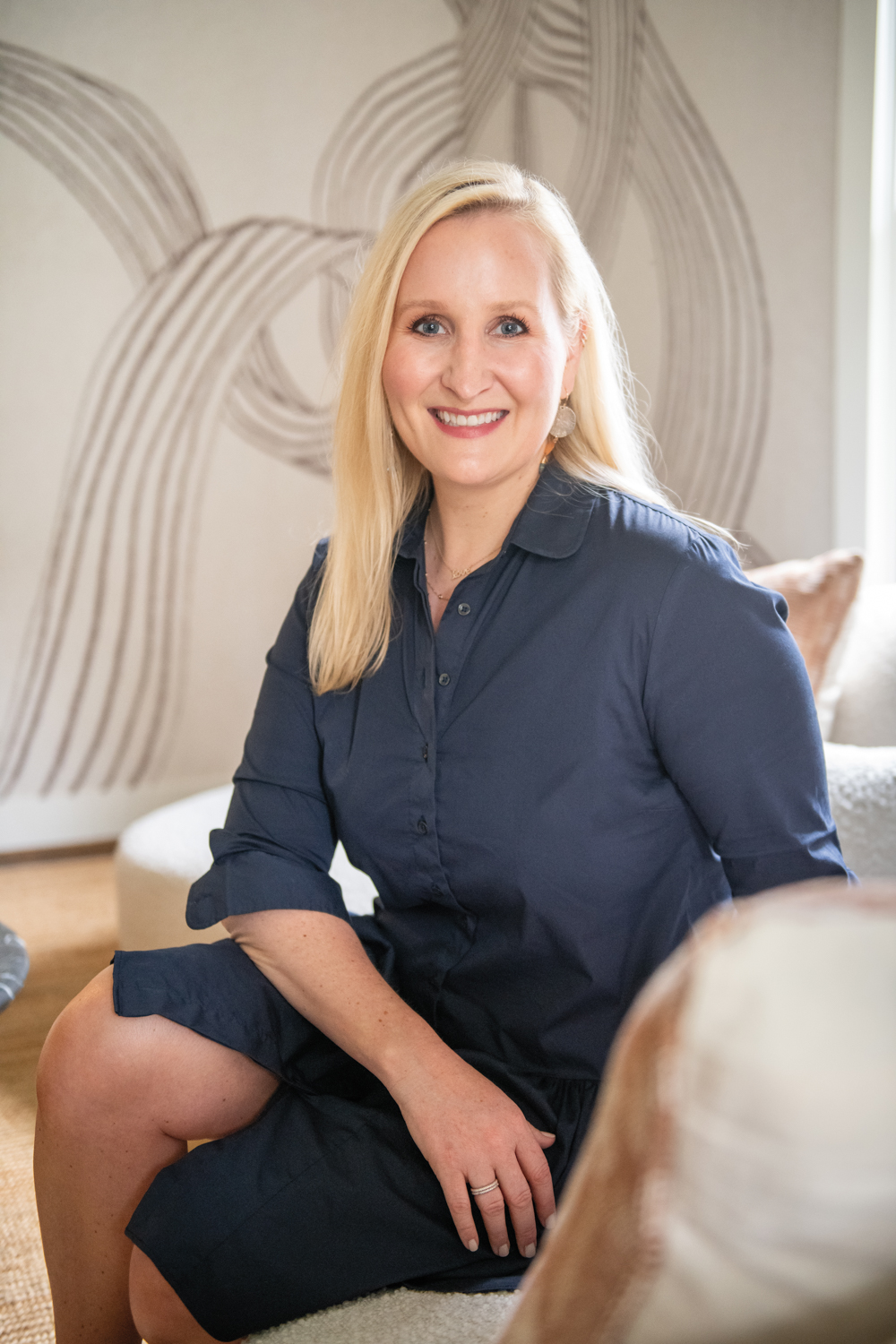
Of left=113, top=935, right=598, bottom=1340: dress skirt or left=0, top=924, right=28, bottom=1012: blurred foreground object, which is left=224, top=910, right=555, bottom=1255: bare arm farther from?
left=0, top=924, right=28, bottom=1012: blurred foreground object

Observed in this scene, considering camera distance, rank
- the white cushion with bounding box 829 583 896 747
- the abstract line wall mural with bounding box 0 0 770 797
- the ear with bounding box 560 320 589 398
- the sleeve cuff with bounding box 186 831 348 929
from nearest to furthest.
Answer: the sleeve cuff with bounding box 186 831 348 929 < the ear with bounding box 560 320 589 398 < the white cushion with bounding box 829 583 896 747 < the abstract line wall mural with bounding box 0 0 770 797

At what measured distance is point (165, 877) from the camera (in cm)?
198

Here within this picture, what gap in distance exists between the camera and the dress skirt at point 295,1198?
0.92 m

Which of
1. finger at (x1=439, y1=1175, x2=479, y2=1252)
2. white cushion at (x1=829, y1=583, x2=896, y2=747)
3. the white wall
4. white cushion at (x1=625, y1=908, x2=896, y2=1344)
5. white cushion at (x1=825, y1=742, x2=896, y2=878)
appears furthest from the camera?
the white wall

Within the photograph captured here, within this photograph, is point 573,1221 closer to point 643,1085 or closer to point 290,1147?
point 643,1085

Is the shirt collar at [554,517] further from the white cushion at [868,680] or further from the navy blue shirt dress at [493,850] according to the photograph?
the white cushion at [868,680]

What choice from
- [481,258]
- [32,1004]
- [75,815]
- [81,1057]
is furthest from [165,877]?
[75,815]

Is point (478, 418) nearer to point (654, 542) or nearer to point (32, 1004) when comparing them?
point (654, 542)

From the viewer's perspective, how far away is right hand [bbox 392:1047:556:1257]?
94 cm

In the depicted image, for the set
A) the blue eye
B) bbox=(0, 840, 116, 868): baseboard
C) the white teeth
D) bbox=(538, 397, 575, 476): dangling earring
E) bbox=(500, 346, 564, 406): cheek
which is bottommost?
bbox=(0, 840, 116, 868): baseboard

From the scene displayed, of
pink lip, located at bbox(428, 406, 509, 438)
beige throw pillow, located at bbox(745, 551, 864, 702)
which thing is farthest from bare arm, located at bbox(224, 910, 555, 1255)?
beige throw pillow, located at bbox(745, 551, 864, 702)

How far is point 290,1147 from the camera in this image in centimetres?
100

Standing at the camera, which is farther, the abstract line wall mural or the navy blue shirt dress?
the abstract line wall mural

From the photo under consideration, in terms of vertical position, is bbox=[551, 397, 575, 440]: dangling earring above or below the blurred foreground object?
above
